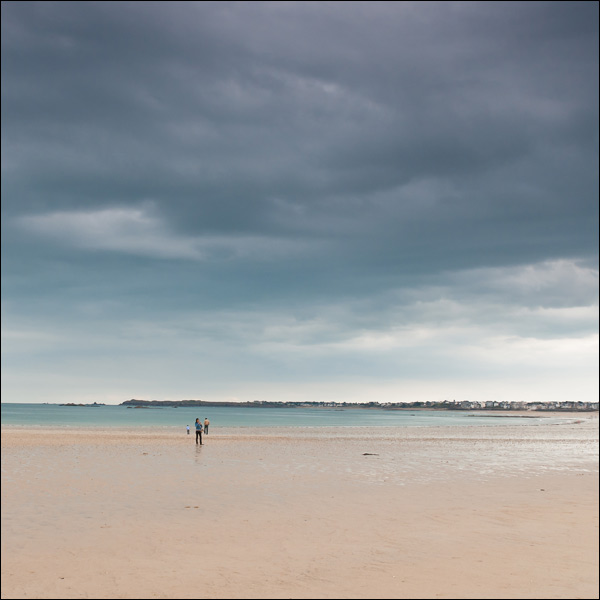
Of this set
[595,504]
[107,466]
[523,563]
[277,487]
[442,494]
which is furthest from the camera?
[107,466]

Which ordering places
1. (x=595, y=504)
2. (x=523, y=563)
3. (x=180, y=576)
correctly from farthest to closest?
(x=595, y=504) → (x=523, y=563) → (x=180, y=576)

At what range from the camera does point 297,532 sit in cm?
1822

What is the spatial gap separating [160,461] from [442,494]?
69.9ft

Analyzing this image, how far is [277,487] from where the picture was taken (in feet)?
91.5

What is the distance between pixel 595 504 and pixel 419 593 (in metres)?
14.9

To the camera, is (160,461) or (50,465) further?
(160,461)

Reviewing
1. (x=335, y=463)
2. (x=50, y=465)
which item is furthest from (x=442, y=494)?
(x=50, y=465)

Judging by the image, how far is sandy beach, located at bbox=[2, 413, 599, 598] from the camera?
13039 mm

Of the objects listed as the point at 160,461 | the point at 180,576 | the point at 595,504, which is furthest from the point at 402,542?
the point at 160,461

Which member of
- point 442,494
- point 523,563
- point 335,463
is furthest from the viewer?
point 335,463

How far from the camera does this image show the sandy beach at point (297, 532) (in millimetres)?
13039

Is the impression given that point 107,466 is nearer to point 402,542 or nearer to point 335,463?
point 335,463

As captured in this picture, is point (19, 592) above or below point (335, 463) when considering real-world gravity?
above

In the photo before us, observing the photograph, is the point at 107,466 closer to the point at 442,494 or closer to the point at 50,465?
the point at 50,465
